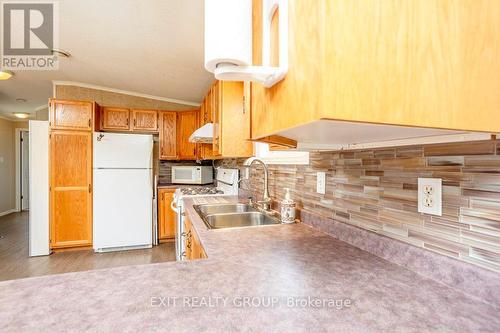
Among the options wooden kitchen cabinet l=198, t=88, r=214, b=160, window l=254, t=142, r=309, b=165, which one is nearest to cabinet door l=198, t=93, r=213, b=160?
wooden kitchen cabinet l=198, t=88, r=214, b=160

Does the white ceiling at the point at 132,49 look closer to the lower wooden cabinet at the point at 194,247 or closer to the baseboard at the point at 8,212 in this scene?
the lower wooden cabinet at the point at 194,247

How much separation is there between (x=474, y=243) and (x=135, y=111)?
4171mm

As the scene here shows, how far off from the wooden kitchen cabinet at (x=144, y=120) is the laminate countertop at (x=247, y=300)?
140 inches

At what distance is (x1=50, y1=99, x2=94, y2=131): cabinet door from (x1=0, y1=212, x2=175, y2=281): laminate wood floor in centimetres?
166

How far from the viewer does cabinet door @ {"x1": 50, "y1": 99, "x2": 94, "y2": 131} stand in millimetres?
3438

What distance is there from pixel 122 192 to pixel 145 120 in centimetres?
115

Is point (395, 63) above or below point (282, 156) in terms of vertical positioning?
above

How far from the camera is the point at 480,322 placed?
1.85 ft

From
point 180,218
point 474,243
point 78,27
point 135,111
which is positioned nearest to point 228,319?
point 474,243

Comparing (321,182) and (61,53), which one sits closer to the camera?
(321,182)

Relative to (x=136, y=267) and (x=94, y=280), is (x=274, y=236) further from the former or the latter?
(x=94, y=280)

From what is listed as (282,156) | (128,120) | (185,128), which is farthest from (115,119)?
(282,156)

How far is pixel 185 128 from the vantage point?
415cm

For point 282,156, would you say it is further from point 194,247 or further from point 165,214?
point 165,214
